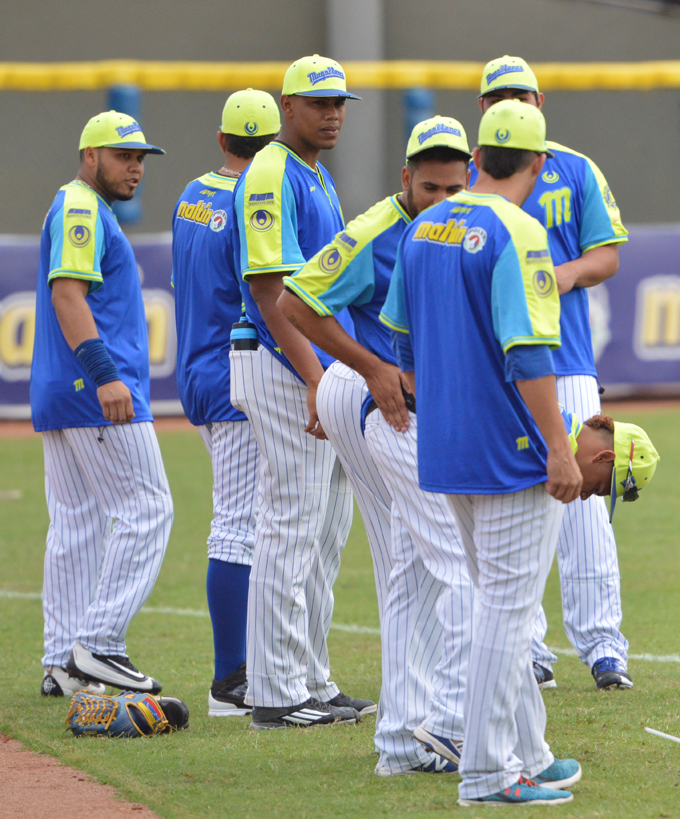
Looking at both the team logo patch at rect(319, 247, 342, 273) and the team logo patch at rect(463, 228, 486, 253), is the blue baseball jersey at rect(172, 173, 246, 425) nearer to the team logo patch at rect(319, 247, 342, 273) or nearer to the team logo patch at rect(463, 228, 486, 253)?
the team logo patch at rect(319, 247, 342, 273)

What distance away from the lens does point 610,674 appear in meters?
4.62

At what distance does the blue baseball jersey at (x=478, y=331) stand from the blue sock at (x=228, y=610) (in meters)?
1.58

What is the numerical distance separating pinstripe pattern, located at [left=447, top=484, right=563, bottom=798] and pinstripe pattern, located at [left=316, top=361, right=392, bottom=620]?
628 millimetres

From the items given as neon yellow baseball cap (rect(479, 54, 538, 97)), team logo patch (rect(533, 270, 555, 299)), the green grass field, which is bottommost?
the green grass field

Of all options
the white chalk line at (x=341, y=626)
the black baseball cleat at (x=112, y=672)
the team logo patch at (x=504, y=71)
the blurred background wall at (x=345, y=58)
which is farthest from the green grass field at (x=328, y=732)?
the blurred background wall at (x=345, y=58)

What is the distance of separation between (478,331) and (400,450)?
569 millimetres

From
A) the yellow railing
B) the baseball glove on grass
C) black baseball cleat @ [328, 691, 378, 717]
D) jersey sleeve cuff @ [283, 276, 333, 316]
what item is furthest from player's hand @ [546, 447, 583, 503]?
the yellow railing

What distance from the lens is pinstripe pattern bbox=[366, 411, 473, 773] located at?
3525 mm

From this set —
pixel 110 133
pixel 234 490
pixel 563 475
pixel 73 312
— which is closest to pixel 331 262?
pixel 563 475

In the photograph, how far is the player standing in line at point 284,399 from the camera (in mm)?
4137

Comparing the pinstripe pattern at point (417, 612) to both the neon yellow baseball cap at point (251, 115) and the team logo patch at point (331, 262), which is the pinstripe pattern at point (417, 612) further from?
the neon yellow baseball cap at point (251, 115)

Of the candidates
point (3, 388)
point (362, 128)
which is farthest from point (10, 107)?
point (3, 388)

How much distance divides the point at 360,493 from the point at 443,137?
115cm

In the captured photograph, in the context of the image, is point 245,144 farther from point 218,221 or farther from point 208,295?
point 208,295
